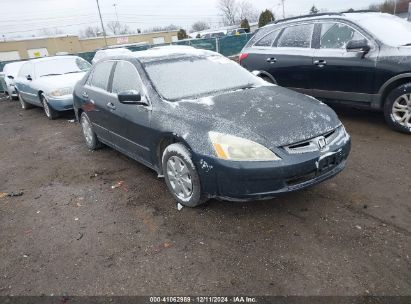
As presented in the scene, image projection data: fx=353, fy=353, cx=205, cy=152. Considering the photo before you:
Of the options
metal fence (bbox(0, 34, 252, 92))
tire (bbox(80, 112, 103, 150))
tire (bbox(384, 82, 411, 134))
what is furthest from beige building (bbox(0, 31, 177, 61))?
tire (bbox(384, 82, 411, 134))

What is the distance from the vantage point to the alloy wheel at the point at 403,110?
5.07 m

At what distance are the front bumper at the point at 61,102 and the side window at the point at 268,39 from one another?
468 centimetres

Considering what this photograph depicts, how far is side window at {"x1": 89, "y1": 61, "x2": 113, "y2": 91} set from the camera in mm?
4930

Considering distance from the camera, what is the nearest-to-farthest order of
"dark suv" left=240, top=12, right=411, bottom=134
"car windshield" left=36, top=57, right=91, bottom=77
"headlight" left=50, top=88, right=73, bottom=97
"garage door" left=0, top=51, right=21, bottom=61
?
"dark suv" left=240, top=12, right=411, bottom=134 < "headlight" left=50, top=88, right=73, bottom=97 < "car windshield" left=36, top=57, right=91, bottom=77 < "garage door" left=0, top=51, right=21, bottom=61

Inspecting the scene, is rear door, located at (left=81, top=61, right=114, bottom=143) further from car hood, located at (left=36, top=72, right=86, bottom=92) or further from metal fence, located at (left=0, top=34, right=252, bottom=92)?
metal fence, located at (left=0, top=34, right=252, bottom=92)

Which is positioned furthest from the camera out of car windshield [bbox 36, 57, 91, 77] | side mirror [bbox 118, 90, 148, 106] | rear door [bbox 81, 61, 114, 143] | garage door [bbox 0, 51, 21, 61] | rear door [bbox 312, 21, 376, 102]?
garage door [bbox 0, 51, 21, 61]

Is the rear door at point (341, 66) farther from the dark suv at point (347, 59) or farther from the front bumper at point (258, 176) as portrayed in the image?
the front bumper at point (258, 176)

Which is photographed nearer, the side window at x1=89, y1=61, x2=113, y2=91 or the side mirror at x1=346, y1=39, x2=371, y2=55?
the side window at x1=89, y1=61, x2=113, y2=91

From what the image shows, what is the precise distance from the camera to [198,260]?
2.91 meters

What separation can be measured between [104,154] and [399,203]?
14.2 ft

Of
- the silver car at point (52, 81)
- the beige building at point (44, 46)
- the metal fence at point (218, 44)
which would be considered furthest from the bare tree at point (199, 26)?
the silver car at point (52, 81)

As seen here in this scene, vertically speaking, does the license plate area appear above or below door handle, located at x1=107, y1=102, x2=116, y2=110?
below

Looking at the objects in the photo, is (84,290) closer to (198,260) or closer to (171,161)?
(198,260)

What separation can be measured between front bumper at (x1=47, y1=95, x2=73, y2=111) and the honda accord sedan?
13.2 feet
